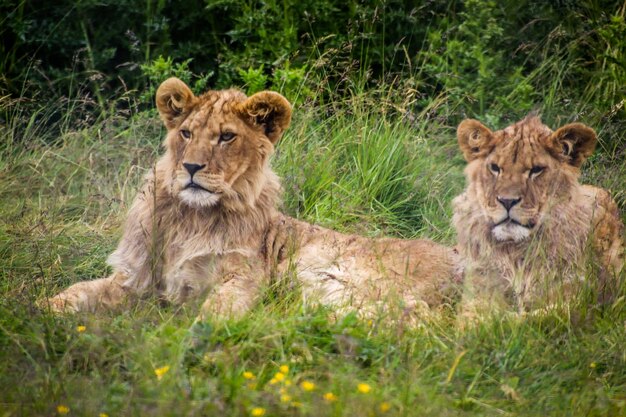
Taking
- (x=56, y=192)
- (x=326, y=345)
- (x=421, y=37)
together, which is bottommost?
(x=56, y=192)

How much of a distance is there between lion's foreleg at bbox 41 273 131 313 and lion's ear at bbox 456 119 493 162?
207cm

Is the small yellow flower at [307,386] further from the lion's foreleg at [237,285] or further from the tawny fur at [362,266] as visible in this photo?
the tawny fur at [362,266]

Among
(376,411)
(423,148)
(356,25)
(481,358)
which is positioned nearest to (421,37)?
(356,25)

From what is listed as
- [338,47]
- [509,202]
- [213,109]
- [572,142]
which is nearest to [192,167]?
[213,109]

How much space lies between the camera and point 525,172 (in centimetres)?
530

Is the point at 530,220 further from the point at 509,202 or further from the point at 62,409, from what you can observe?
the point at 62,409

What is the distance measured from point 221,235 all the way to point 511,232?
165 cm

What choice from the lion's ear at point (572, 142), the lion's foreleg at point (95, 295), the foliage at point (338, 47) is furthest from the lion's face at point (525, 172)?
the foliage at point (338, 47)

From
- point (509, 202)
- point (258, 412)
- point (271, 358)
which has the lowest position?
point (271, 358)

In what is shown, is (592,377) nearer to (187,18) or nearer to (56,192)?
(56,192)

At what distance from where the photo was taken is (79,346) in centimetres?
415

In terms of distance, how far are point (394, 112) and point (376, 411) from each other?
484 cm

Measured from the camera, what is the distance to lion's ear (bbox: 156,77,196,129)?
226 inches

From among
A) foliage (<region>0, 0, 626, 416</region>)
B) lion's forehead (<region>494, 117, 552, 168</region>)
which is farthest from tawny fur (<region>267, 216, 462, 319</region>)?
lion's forehead (<region>494, 117, 552, 168</region>)
